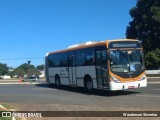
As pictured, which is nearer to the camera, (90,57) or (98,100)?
(98,100)

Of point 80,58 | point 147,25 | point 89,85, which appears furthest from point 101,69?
point 147,25

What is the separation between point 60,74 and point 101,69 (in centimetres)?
756

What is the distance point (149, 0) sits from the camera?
56.2m

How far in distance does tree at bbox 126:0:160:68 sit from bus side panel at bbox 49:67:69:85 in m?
25.7

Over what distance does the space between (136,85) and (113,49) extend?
8.01ft

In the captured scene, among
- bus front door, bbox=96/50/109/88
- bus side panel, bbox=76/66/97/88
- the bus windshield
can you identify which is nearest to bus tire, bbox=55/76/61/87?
bus side panel, bbox=76/66/97/88

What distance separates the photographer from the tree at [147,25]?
53.7 metres

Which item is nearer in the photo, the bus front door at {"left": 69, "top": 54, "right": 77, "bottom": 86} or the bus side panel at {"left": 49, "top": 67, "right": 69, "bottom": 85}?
the bus front door at {"left": 69, "top": 54, "right": 77, "bottom": 86}

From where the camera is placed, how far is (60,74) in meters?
28.6

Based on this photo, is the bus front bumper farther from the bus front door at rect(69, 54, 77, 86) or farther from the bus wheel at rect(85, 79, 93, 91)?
the bus front door at rect(69, 54, 77, 86)

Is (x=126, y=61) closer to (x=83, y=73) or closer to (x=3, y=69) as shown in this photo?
(x=83, y=73)

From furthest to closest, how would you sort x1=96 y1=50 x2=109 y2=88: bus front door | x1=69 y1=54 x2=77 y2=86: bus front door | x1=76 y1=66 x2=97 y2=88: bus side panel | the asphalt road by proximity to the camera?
x1=69 y1=54 x2=77 y2=86: bus front door < x1=76 y1=66 x2=97 y2=88: bus side panel < x1=96 y1=50 x2=109 y2=88: bus front door < the asphalt road

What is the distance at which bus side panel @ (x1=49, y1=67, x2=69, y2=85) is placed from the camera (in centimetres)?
2719

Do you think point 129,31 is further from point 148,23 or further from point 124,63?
point 124,63
